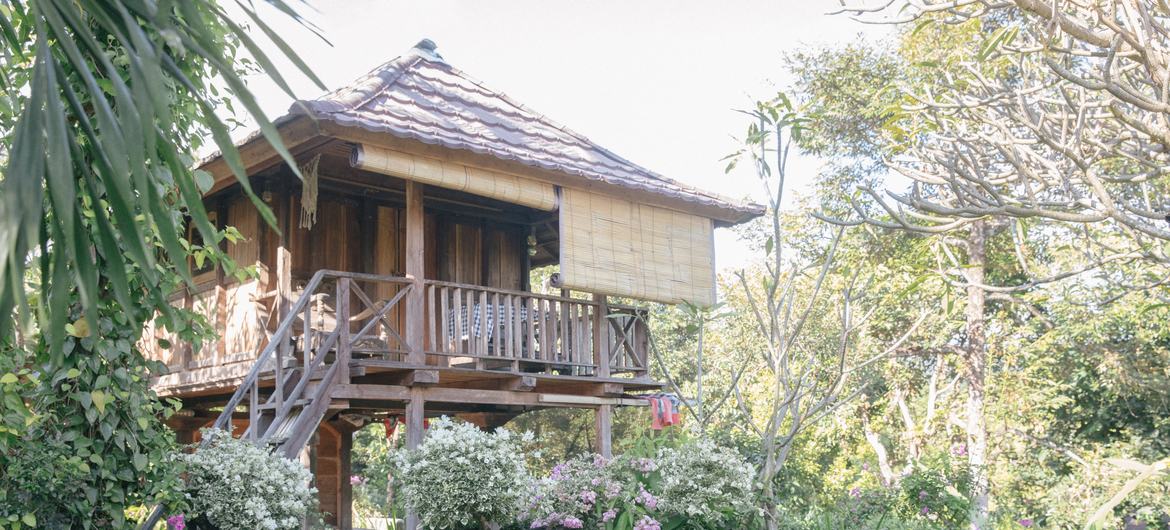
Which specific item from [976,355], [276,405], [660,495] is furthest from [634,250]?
[976,355]

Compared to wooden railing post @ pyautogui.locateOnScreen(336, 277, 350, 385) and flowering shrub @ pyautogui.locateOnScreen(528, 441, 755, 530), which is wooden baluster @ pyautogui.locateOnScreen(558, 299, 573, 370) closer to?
flowering shrub @ pyautogui.locateOnScreen(528, 441, 755, 530)

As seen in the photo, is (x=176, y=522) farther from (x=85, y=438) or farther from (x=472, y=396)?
(x=472, y=396)

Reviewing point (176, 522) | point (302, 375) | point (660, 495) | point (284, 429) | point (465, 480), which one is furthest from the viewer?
point (302, 375)

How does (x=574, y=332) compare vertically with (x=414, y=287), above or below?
below

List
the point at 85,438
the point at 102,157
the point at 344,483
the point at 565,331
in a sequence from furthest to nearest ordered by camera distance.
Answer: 1. the point at 344,483
2. the point at 565,331
3. the point at 85,438
4. the point at 102,157

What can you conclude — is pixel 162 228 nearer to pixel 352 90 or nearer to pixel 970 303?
pixel 352 90

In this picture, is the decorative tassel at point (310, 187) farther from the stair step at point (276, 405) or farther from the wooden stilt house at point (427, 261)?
the stair step at point (276, 405)

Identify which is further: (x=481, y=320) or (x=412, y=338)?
(x=481, y=320)

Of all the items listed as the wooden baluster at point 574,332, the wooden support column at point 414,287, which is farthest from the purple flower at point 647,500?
the wooden baluster at point 574,332

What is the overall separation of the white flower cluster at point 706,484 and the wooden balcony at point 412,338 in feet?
6.77

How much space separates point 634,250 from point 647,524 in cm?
333

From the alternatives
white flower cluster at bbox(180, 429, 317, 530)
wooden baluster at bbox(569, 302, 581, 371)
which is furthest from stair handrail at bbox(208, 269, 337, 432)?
wooden baluster at bbox(569, 302, 581, 371)

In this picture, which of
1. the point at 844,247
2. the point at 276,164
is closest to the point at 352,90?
the point at 276,164

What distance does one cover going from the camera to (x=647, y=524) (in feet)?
24.3
